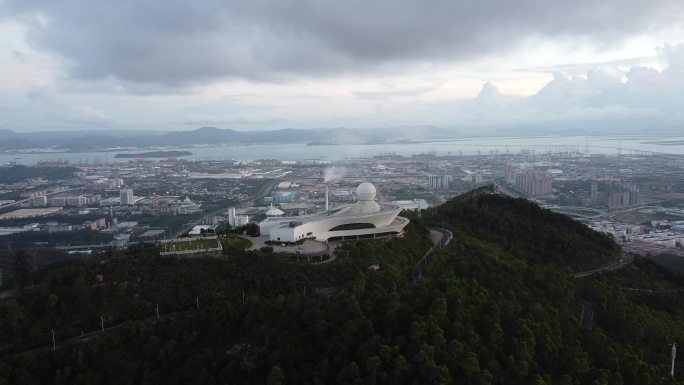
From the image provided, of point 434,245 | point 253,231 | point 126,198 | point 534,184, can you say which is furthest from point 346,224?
point 534,184

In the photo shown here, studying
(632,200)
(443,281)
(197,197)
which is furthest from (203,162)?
(443,281)

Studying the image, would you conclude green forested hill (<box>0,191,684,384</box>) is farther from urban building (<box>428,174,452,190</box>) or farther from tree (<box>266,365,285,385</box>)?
urban building (<box>428,174,452,190</box>)

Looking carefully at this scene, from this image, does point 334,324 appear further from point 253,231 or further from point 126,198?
point 126,198

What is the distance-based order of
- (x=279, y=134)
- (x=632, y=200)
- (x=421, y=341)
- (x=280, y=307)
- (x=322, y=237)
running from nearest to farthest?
1. (x=421, y=341)
2. (x=280, y=307)
3. (x=322, y=237)
4. (x=632, y=200)
5. (x=279, y=134)

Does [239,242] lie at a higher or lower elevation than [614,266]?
higher

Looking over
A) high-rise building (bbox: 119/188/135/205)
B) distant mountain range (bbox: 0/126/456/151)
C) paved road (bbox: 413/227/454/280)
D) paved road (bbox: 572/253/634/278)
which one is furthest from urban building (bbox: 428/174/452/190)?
distant mountain range (bbox: 0/126/456/151)

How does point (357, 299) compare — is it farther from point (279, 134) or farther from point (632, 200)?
point (279, 134)

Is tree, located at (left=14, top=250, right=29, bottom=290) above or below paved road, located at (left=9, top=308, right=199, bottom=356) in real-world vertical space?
above
